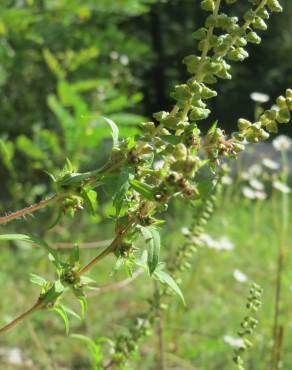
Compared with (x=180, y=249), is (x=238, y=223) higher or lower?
lower

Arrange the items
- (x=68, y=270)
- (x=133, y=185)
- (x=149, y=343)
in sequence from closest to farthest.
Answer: (x=133, y=185) < (x=68, y=270) < (x=149, y=343)

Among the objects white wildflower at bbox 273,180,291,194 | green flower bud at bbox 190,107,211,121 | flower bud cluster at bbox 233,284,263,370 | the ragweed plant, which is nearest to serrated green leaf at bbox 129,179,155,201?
the ragweed plant

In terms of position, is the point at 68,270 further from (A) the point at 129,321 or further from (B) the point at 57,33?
(B) the point at 57,33

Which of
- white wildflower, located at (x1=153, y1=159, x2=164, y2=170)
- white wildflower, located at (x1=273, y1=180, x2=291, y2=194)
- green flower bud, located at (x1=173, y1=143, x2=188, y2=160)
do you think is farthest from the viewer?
white wildflower, located at (x1=273, y1=180, x2=291, y2=194)

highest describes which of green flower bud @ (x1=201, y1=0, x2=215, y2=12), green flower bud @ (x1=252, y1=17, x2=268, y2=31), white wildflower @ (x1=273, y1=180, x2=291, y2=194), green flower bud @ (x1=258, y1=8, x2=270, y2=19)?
green flower bud @ (x1=201, y1=0, x2=215, y2=12)

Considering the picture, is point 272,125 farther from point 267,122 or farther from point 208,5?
point 208,5

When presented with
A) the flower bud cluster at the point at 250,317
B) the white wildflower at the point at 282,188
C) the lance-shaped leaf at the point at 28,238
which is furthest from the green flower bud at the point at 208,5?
the white wildflower at the point at 282,188

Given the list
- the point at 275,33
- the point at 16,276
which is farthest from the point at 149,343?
the point at 275,33

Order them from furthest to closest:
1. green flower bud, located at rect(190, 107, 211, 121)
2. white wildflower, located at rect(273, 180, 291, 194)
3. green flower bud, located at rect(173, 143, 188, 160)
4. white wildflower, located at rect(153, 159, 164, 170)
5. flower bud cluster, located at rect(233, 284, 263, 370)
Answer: white wildflower, located at rect(273, 180, 291, 194)
flower bud cluster, located at rect(233, 284, 263, 370)
white wildflower, located at rect(153, 159, 164, 170)
green flower bud, located at rect(190, 107, 211, 121)
green flower bud, located at rect(173, 143, 188, 160)

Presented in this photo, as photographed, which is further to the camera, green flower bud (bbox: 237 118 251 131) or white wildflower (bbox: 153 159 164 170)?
white wildflower (bbox: 153 159 164 170)

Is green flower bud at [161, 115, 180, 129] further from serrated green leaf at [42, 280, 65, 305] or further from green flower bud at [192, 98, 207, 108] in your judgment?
serrated green leaf at [42, 280, 65, 305]
